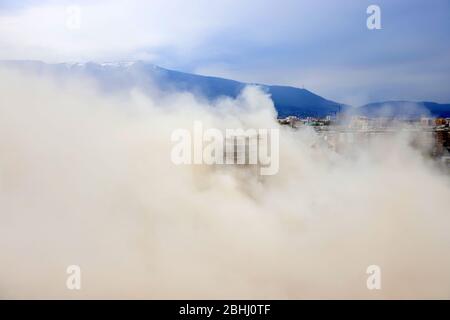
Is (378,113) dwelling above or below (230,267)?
above

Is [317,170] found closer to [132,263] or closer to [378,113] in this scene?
[378,113]

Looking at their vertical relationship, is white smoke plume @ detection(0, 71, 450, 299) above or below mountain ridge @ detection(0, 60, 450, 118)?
below

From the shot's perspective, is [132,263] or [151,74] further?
[151,74]

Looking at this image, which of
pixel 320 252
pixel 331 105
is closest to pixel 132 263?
pixel 320 252

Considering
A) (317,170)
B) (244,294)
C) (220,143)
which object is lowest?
(244,294)

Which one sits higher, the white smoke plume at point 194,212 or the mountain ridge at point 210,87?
the mountain ridge at point 210,87

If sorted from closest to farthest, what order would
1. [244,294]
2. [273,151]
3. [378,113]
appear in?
[244,294] < [273,151] < [378,113]
